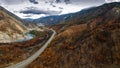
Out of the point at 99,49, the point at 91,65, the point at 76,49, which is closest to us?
the point at 91,65

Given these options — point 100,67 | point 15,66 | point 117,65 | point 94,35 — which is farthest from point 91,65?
point 15,66

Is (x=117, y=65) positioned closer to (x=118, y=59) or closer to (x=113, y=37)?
(x=118, y=59)

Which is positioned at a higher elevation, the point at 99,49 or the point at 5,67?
the point at 99,49

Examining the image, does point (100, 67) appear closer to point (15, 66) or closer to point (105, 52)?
point (105, 52)

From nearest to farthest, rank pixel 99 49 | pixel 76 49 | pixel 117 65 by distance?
pixel 117 65, pixel 99 49, pixel 76 49

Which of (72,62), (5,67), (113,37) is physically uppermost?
(113,37)

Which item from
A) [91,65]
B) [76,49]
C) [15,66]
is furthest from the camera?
[15,66]

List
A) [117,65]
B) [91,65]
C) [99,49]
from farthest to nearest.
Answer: [99,49], [91,65], [117,65]

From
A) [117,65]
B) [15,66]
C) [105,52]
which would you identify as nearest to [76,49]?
[105,52]

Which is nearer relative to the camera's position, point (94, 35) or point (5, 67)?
point (94, 35)
